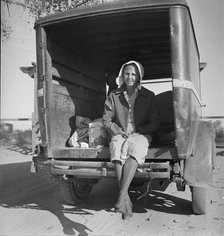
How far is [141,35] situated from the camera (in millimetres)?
Result: 4758

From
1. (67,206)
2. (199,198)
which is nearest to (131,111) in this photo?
(199,198)

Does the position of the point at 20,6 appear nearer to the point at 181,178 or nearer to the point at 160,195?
the point at 181,178

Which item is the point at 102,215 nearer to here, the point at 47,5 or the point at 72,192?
the point at 72,192

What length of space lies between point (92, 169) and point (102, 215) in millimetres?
807

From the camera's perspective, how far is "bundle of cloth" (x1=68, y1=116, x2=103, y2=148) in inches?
167

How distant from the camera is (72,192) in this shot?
4.40m

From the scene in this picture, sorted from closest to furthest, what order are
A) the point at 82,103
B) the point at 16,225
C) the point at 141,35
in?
the point at 16,225 < the point at 141,35 < the point at 82,103

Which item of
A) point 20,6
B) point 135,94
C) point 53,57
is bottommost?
point 135,94

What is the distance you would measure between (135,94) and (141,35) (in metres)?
1.30

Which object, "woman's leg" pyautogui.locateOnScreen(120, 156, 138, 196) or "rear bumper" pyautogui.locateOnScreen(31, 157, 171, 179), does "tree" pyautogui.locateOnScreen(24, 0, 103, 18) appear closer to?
"rear bumper" pyautogui.locateOnScreen(31, 157, 171, 179)

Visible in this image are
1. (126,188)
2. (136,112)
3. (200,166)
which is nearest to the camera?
(126,188)

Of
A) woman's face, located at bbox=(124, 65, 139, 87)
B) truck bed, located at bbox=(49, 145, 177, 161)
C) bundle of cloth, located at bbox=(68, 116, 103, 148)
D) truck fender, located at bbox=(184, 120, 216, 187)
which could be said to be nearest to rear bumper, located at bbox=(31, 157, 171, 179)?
truck bed, located at bbox=(49, 145, 177, 161)

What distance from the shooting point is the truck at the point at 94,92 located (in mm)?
3121

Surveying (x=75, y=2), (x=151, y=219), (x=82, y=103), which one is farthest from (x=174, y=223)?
(x=75, y=2)
